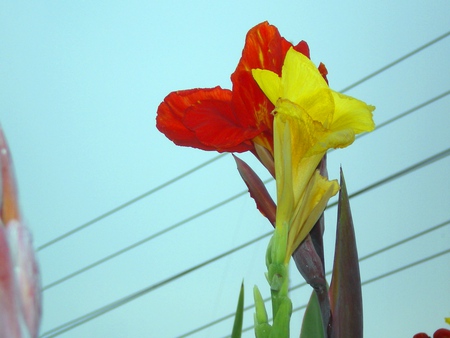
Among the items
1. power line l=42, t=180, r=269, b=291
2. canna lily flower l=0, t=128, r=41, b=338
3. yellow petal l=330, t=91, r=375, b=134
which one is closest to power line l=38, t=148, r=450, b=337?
power line l=42, t=180, r=269, b=291

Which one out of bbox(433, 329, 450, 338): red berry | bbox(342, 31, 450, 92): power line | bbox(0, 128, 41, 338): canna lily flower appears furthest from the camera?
bbox(342, 31, 450, 92): power line

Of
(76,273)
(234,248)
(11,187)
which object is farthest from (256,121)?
(76,273)

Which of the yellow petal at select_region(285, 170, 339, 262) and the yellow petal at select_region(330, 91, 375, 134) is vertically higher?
the yellow petal at select_region(330, 91, 375, 134)

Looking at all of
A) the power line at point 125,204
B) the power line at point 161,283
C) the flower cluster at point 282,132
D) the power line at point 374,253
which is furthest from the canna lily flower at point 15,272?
the power line at point 125,204

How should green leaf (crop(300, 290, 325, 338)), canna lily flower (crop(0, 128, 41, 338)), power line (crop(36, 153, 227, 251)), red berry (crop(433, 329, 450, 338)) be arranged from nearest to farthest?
canna lily flower (crop(0, 128, 41, 338)) < green leaf (crop(300, 290, 325, 338)) < red berry (crop(433, 329, 450, 338)) < power line (crop(36, 153, 227, 251))

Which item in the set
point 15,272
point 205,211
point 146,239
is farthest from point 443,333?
point 146,239

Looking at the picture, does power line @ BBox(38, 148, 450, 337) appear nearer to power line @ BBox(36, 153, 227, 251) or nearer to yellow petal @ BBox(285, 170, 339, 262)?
power line @ BBox(36, 153, 227, 251)
